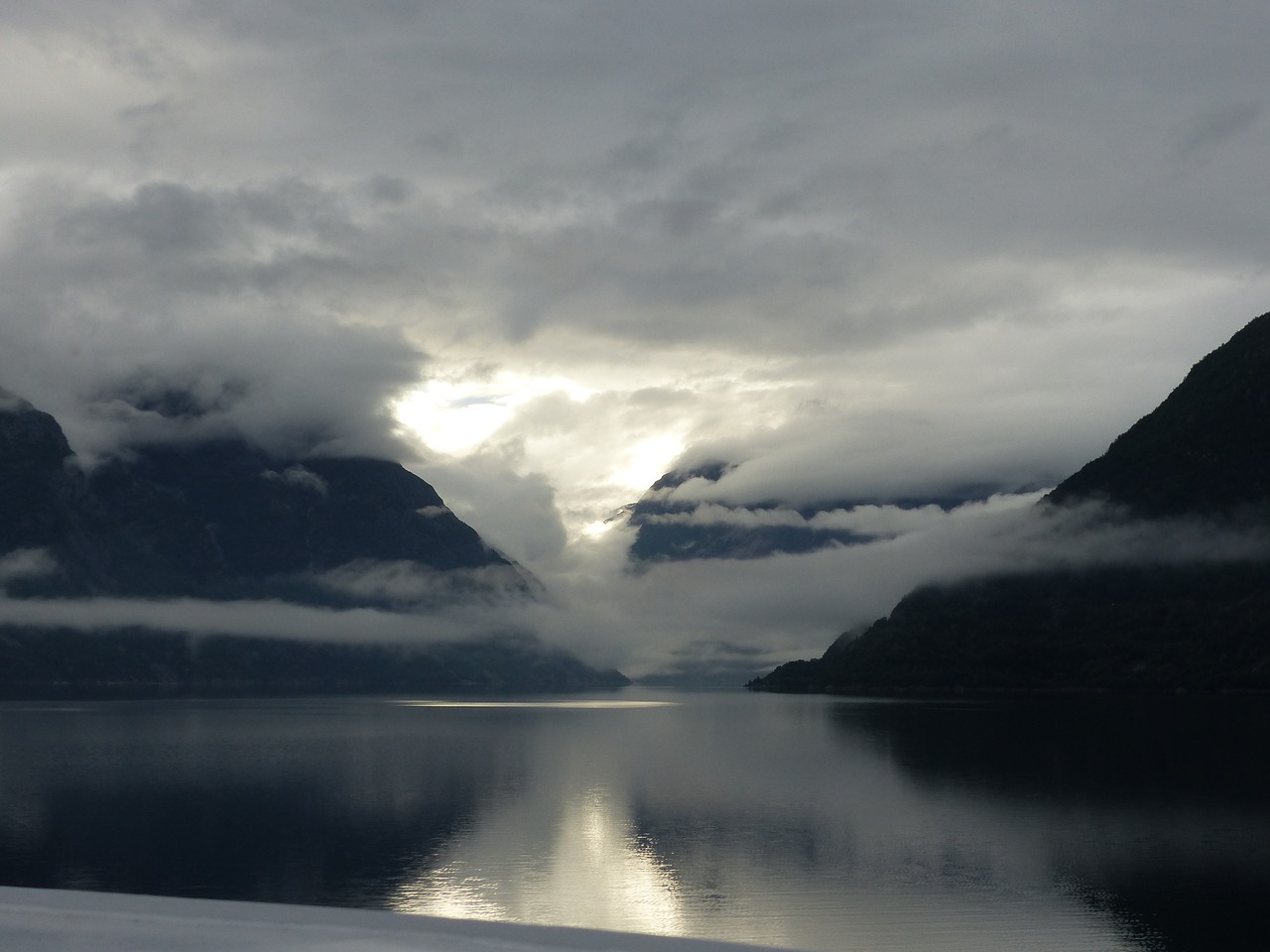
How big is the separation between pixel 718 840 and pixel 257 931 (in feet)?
235

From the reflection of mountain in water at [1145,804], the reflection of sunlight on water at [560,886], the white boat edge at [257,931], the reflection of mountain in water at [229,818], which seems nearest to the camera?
the white boat edge at [257,931]

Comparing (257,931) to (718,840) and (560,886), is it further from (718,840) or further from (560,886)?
(718,840)

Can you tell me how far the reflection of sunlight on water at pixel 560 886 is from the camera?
6188 centimetres

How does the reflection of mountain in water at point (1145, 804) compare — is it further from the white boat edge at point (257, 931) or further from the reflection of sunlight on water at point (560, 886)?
the white boat edge at point (257, 931)

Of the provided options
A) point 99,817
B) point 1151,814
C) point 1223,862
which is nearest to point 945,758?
point 1151,814

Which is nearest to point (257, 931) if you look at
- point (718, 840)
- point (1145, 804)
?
point (718, 840)

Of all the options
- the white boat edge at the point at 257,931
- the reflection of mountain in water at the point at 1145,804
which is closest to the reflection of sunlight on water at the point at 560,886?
the reflection of mountain in water at the point at 1145,804

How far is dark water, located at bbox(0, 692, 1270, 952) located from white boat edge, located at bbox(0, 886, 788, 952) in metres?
42.2

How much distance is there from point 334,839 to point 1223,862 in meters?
61.5

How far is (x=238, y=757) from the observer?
511 feet

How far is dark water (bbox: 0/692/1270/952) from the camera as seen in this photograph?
61969mm

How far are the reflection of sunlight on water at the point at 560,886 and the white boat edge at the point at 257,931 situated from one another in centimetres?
3555

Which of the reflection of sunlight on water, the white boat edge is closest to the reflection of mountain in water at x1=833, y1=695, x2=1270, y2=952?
the reflection of sunlight on water

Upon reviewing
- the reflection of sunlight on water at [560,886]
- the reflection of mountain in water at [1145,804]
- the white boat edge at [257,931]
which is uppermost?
the white boat edge at [257,931]
